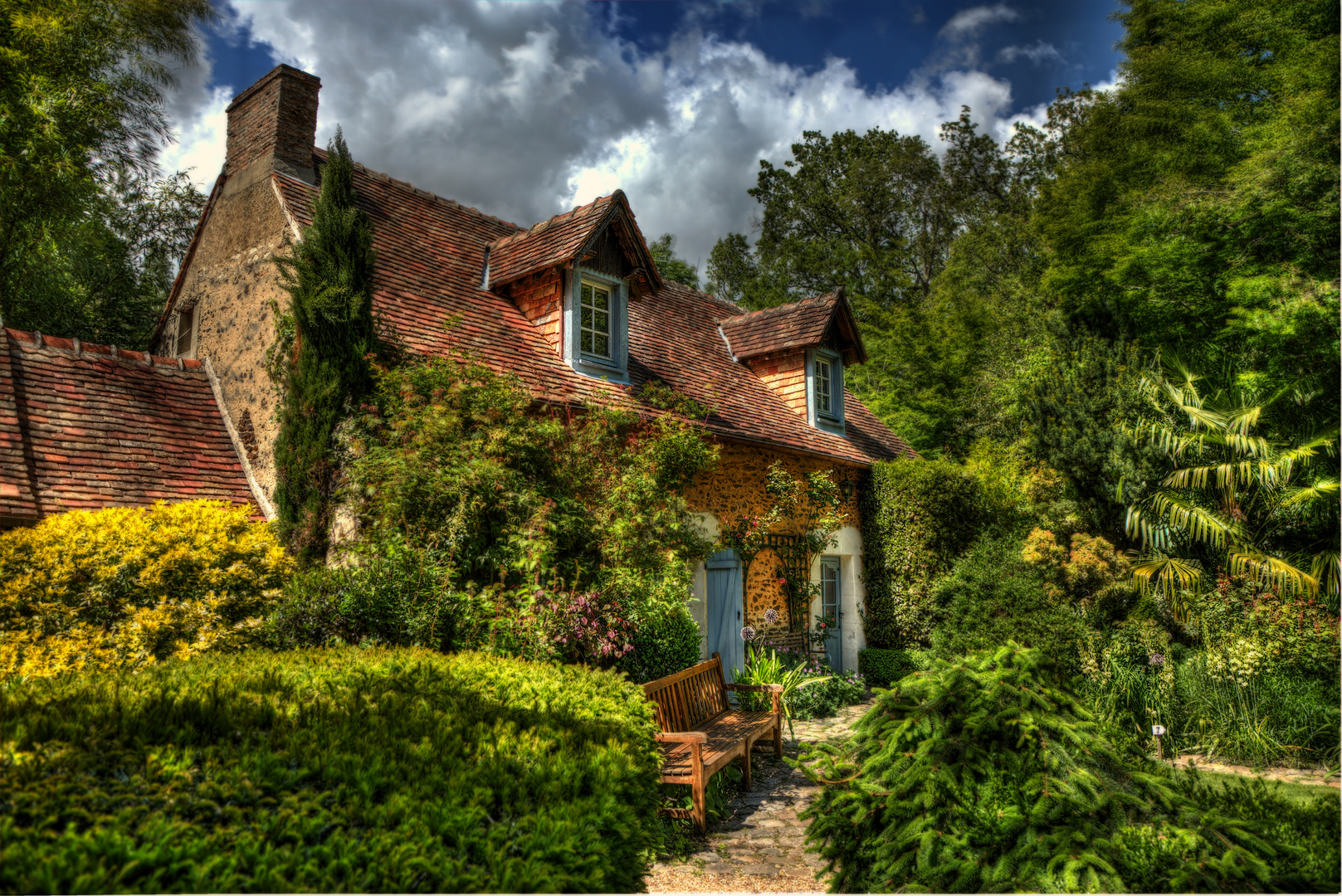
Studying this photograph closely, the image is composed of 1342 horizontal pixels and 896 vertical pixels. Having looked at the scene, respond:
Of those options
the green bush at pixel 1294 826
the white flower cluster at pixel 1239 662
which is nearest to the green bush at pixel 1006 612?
the white flower cluster at pixel 1239 662

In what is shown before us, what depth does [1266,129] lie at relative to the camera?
891 cm

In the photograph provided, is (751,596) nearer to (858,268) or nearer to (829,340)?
(829,340)

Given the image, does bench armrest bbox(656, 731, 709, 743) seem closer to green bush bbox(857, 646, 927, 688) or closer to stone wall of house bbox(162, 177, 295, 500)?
stone wall of house bbox(162, 177, 295, 500)

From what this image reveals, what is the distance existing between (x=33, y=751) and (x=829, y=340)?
1262 centimetres

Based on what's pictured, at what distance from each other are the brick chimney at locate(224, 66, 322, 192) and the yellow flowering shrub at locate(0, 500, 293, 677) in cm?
550

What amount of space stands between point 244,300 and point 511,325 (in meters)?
3.28

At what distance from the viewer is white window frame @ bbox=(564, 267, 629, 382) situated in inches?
377

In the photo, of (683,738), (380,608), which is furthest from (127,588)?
(683,738)

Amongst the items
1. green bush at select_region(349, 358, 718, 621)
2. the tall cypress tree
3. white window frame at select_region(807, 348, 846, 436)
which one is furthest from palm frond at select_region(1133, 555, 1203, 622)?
the tall cypress tree

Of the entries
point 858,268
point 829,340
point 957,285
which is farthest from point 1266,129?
point 858,268

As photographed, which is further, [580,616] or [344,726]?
[580,616]

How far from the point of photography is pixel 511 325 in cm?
970

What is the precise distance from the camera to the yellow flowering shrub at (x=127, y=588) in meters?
5.00

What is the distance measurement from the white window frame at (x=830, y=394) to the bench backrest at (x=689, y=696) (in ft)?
20.5
